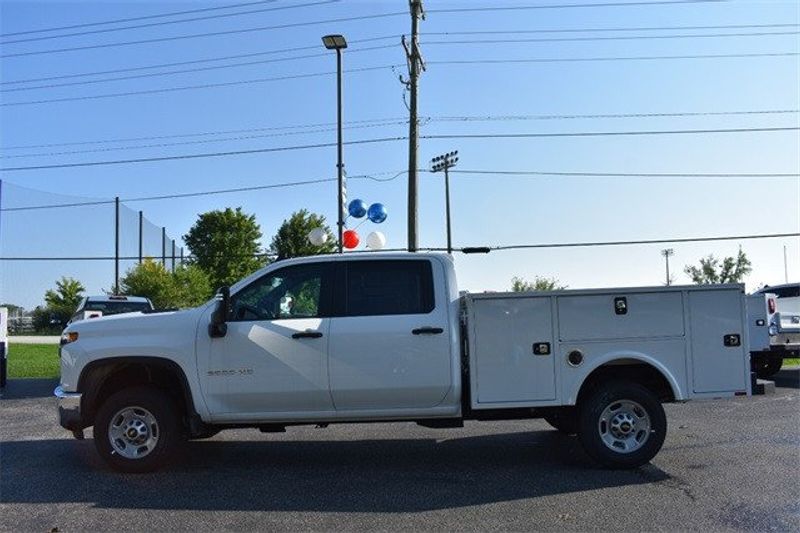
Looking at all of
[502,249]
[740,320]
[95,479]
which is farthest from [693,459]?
[502,249]

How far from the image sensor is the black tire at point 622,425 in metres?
6.64

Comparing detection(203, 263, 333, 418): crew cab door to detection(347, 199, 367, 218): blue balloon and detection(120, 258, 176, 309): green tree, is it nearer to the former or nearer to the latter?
detection(347, 199, 367, 218): blue balloon

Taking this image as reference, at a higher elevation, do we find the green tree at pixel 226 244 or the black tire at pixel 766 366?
the green tree at pixel 226 244

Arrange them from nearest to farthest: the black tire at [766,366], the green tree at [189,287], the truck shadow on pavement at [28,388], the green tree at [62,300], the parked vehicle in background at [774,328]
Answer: the parked vehicle in background at [774,328] < the truck shadow on pavement at [28,388] < the black tire at [766,366] < the green tree at [189,287] < the green tree at [62,300]

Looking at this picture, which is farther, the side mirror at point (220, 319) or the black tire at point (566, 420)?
the black tire at point (566, 420)

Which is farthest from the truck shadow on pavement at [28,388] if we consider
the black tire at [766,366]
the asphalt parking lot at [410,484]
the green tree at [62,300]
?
the green tree at [62,300]

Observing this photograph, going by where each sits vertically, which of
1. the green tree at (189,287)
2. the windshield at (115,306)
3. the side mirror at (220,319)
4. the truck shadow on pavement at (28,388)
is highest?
the green tree at (189,287)

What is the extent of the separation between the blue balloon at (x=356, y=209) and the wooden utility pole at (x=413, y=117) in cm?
119

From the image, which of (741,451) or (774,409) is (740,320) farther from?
(774,409)

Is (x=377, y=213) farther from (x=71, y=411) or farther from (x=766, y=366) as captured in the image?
(x=71, y=411)

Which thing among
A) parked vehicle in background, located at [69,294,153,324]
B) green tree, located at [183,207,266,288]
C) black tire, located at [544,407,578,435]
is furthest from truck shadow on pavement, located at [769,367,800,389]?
green tree, located at [183,207,266,288]

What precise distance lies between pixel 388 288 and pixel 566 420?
2.48m

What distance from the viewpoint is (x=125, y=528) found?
16.9 ft

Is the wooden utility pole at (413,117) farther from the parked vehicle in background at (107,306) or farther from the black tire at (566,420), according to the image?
the black tire at (566,420)
